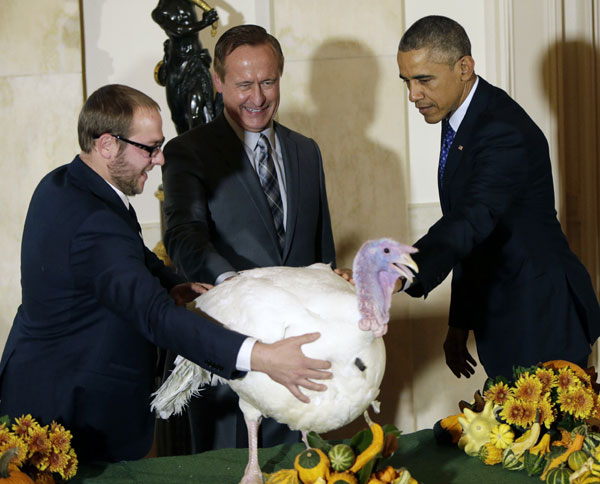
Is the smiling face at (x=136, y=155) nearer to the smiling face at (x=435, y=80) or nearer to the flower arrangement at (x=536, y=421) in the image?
the smiling face at (x=435, y=80)

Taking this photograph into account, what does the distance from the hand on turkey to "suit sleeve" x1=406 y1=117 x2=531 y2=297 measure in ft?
2.22

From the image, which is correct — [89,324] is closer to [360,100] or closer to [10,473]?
[10,473]

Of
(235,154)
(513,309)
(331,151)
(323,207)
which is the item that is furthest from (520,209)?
(331,151)

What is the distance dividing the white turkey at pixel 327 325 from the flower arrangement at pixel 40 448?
1.55 feet

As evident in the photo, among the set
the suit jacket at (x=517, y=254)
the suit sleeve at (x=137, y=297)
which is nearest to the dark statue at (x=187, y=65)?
the suit jacket at (x=517, y=254)

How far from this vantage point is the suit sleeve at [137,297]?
205cm

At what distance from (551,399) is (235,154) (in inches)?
56.0

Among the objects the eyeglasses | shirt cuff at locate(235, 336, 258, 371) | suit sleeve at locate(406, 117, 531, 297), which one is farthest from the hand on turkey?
suit sleeve at locate(406, 117, 531, 297)

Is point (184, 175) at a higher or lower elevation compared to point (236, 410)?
higher

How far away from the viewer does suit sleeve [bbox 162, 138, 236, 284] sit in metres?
2.65

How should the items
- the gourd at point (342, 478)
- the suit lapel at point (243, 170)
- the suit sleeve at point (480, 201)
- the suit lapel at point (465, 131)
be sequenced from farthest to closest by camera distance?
the suit lapel at point (243, 170) → the suit lapel at point (465, 131) → the suit sleeve at point (480, 201) → the gourd at point (342, 478)

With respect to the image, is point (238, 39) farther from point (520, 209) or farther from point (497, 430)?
point (497, 430)

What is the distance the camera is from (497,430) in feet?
7.57

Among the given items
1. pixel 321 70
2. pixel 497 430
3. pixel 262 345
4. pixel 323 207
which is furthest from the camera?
pixel 321 70
